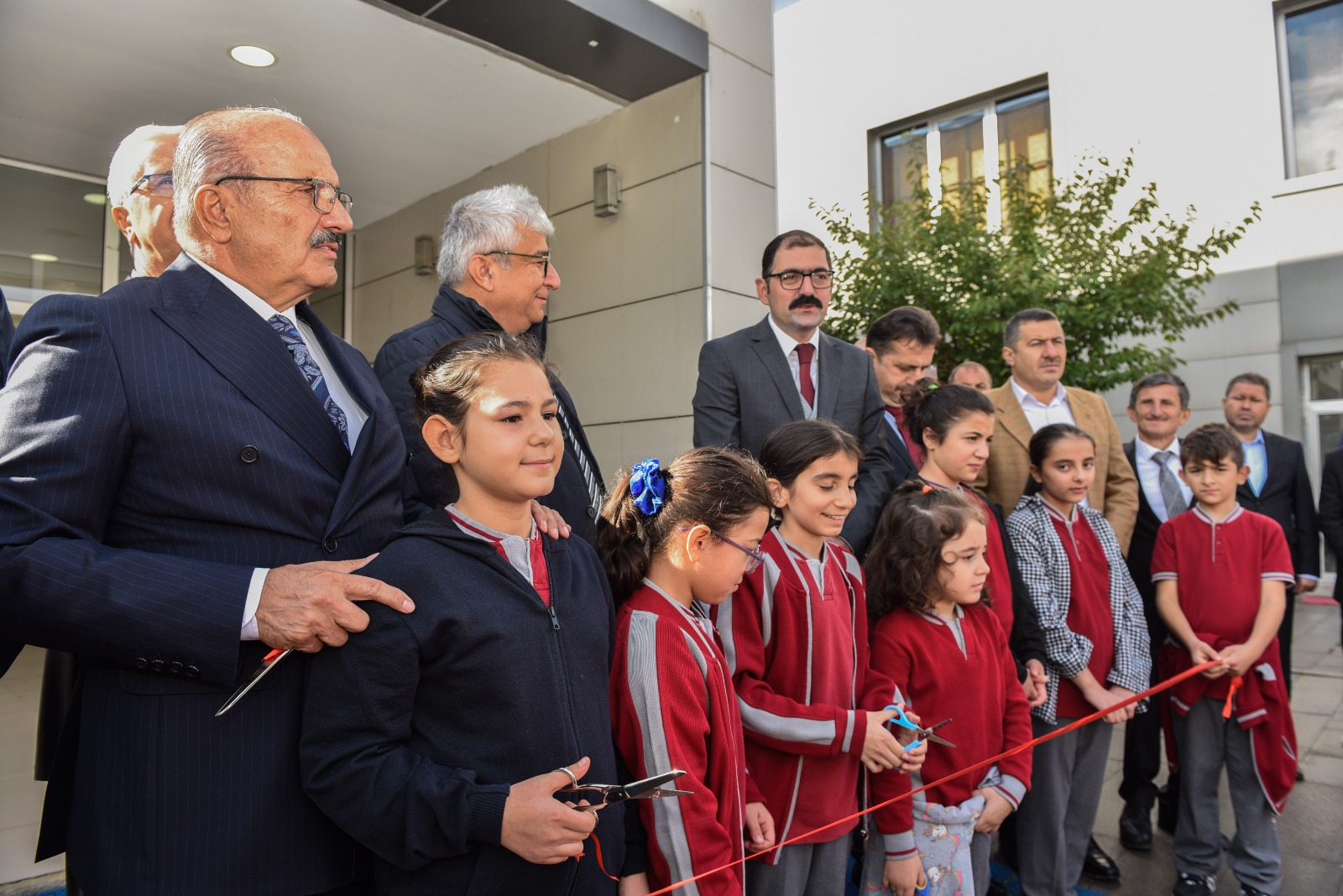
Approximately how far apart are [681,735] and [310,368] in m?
1.04

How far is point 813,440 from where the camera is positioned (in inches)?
99.7

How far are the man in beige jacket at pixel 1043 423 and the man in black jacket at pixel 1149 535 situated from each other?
32 centimetres

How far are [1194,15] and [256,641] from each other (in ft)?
38.4

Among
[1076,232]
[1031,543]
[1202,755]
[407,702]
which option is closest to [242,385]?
[407,702]

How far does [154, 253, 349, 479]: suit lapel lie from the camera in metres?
1.47

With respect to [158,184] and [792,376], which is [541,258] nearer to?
[158,184]

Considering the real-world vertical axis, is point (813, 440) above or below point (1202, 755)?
above

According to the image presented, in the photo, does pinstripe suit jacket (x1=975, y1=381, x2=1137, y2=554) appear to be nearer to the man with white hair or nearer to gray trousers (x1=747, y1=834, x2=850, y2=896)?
gray trousers (x1=747, y1=834, x2=850, y2=896)

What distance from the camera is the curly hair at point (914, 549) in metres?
2.64

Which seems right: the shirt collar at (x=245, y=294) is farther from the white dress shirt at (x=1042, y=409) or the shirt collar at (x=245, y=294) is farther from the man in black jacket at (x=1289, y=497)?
the man in black jacket at (x=1289, y=497)

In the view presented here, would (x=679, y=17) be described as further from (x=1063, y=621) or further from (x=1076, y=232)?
(x=1076, y=232)

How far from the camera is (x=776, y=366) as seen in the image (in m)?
3.22

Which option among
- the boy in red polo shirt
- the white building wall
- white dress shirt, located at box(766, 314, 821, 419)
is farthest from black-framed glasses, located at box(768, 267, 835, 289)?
the white building wall

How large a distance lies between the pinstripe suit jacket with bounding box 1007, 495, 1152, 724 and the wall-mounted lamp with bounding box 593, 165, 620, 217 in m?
3.13
